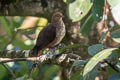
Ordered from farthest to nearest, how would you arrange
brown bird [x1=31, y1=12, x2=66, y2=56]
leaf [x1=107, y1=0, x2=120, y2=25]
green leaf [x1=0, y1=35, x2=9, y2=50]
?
green leaf [x1=0, y1=35, x2=9, y2=50], brown bird [x1=31, y1=12, x2=66, y2=56], leaf [x1=107, y1=0, x2=120, y2=25]

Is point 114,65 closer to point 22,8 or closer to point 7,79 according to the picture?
point 22,8

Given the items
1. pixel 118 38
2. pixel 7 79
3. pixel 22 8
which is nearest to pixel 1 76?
pixel 7 79

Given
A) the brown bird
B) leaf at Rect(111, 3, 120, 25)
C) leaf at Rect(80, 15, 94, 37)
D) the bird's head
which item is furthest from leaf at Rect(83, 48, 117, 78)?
the bird's head

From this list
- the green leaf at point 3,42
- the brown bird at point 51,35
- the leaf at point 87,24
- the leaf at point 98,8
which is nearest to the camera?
the leaf at point 98,8

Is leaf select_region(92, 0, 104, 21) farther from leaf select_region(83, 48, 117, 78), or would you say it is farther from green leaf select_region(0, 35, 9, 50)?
green leaf select_region(0, 35, 9, 50)

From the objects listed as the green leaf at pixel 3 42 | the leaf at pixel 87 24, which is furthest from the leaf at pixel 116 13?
the green leaf at pixel 3 42

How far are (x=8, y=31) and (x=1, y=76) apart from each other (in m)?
0.45

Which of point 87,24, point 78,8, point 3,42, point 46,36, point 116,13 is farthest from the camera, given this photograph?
point 3,42

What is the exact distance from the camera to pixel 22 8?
10.2ft

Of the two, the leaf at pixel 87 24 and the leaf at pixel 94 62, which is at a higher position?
the leaf at pixel 94 62

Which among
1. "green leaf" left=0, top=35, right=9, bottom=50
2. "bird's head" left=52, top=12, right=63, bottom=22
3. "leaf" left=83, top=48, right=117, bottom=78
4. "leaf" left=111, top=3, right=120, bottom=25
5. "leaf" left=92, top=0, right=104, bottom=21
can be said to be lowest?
"green leaf" left=0, top=35, right=9, bottom=50

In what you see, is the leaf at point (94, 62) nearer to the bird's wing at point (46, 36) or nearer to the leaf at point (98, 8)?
the leaf at point (98, 8)

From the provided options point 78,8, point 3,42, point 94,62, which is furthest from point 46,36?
point 94,62

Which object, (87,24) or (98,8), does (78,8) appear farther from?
(87,24)
